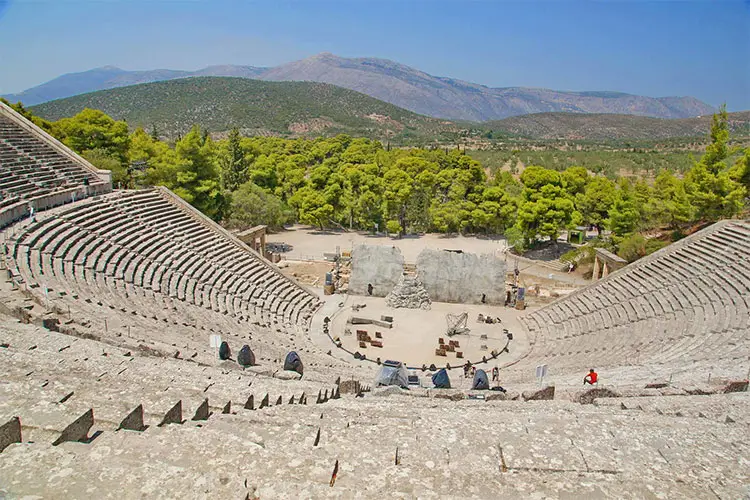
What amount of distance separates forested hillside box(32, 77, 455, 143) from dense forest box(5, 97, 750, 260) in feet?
182

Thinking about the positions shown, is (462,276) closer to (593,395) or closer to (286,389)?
(593,395)

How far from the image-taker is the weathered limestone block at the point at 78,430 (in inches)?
163

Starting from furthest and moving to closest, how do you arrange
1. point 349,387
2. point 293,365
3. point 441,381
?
point 441,381, point 293,365, point 349,387

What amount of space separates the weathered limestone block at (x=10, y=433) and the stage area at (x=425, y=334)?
14715mm

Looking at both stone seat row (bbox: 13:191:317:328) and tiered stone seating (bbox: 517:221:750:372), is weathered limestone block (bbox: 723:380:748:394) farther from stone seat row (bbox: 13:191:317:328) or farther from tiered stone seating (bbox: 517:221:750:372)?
stone seat row (bbox: 13:191:317:328)

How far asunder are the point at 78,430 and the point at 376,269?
20.6m

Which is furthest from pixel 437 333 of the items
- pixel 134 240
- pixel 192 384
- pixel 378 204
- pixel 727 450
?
pixel 378 204

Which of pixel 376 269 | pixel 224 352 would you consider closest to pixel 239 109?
pixel 376 269

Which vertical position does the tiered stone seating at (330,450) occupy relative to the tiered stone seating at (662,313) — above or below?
above

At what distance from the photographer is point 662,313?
1773cm

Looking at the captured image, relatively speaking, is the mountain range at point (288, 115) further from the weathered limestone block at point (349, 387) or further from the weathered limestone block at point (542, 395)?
the weathered limestone block at point (542, 395)

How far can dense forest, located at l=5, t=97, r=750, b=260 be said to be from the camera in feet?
86.0

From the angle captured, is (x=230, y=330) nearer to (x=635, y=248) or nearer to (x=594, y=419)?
(x=594, y=419)

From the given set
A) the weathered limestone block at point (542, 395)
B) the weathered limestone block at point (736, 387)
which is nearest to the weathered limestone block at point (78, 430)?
the weathered limestone block at point (542, 395)
